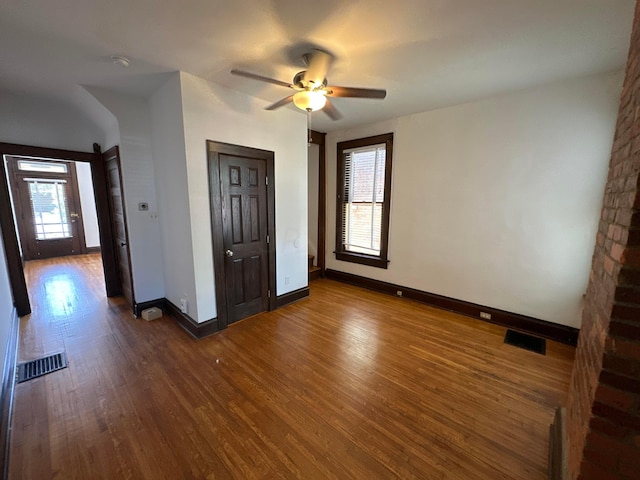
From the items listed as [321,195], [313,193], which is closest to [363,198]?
[321,195]

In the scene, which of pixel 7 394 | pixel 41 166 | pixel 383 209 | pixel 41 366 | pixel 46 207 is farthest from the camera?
pixel 46 207

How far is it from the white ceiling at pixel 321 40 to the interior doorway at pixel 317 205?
6.79ft

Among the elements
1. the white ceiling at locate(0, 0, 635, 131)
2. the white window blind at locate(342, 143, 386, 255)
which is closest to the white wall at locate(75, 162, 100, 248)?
the white ceiling at locate(0, 0, 635, 131)

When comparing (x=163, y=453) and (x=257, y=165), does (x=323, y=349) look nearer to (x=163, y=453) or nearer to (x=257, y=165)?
(x=163, y=453)

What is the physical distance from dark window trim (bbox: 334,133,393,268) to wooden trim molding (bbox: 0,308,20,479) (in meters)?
3.98

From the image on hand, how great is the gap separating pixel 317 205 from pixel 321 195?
0.22 meters

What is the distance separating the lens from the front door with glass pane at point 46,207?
5.80 metres

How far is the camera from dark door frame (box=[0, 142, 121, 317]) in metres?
3.09

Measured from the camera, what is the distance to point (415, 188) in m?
3.70

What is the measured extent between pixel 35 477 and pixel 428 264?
13.0 ft

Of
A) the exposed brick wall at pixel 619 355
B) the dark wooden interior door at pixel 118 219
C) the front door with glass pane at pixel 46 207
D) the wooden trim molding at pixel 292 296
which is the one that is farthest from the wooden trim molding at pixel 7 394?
the front door with glass pane at pixel 46 207

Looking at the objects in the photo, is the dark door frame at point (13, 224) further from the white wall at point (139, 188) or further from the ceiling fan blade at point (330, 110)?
the ceiling fan blade at point (330, 110)

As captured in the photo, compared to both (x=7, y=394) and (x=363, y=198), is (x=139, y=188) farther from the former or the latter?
(x=363, y=198)

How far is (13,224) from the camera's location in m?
3.16
